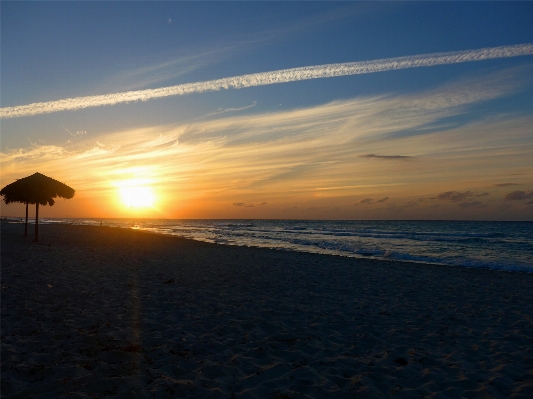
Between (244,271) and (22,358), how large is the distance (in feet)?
29.9

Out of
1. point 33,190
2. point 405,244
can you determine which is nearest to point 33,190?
point 33,190

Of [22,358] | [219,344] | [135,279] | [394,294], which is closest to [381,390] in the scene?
[219,344]

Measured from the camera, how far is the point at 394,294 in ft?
33.9

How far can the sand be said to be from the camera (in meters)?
4.53

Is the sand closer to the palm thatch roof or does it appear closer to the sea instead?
the sea

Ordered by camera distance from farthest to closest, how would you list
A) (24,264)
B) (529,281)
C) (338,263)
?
(338,263) → (529,281) → (24,264)

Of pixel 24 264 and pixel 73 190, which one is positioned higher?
pixel 73 190

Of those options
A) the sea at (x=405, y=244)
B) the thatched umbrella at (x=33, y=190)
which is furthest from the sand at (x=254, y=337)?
the thatched umbrella at (x=33, y=190)

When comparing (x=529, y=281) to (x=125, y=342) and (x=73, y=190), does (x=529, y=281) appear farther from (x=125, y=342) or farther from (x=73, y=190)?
(x=73, y=190)

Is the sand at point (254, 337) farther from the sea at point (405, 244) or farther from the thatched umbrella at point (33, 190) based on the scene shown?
the thatched umbrella at point (33, 190)

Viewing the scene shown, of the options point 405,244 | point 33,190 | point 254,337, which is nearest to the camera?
point 254,337

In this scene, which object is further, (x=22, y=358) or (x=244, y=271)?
(x=244, y=271)

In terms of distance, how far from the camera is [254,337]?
6.25 meters

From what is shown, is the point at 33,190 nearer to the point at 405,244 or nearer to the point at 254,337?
the point at 254,337
